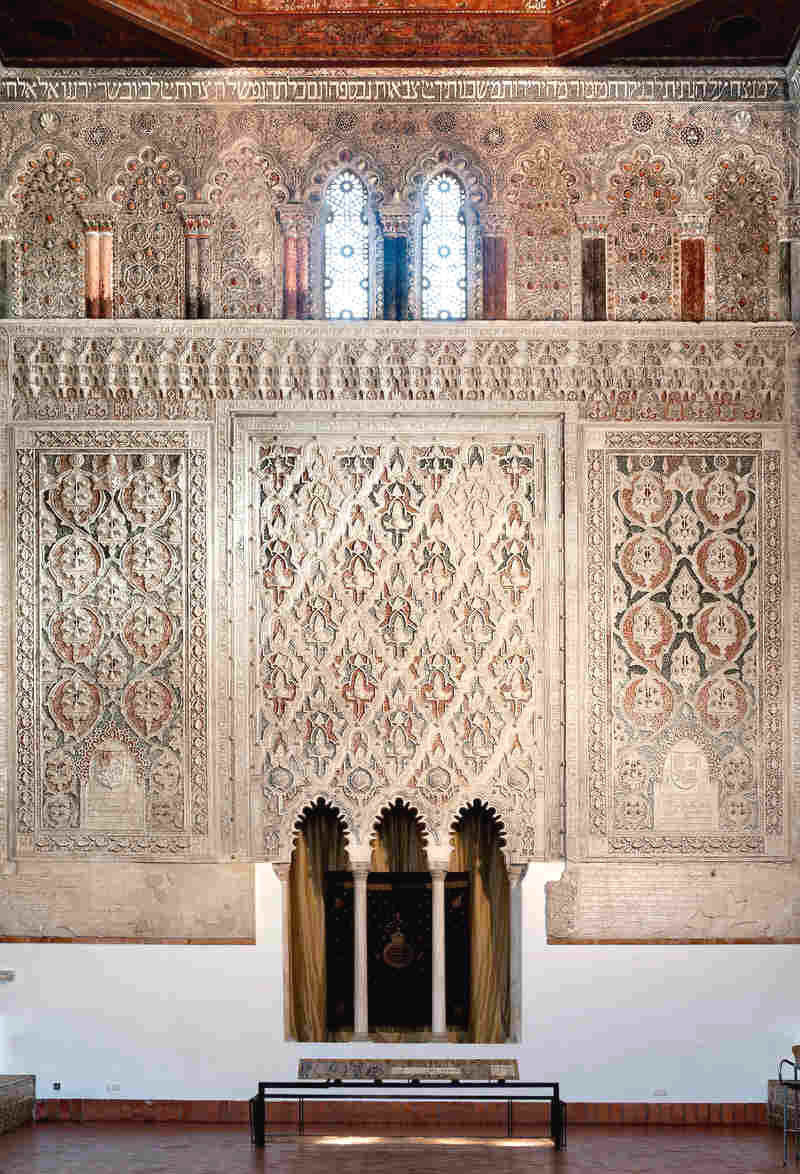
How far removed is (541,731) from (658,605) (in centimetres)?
109

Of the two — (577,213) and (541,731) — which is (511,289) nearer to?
(577,213)

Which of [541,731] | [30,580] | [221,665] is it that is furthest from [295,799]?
[30,580]

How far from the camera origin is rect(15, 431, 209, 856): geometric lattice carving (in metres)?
8.42

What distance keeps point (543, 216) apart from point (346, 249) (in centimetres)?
129

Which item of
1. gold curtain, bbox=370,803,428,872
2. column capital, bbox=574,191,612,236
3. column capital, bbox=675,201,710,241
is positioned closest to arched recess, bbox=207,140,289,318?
column capital, bbox=574,191,612,236

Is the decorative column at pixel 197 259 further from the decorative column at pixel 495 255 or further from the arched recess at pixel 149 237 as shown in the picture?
the decorative column at pixel 495 255

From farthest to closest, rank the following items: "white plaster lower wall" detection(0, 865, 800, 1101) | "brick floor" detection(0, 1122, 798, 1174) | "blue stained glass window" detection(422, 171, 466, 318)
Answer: "blue stained glass window" detection(422, 171, 466, 318)
"white plaster lower wall" detection(0, 865, 800, 1101)
"brick floor" detection(0, 1122, 798, 1174)

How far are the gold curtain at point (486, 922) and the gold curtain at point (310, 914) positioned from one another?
0.80 m

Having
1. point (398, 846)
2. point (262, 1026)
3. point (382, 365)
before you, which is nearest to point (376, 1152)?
point (262, 1026)

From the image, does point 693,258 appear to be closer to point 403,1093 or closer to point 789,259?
point 789,259

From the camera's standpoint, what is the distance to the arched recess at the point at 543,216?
8.63 m

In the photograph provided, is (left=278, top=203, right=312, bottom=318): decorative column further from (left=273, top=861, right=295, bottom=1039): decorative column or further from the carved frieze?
(left=273, top=861, right=295, bottom=1039): decorative column

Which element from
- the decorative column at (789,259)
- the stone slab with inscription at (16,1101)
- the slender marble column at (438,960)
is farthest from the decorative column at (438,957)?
the decorative column at (789,259)

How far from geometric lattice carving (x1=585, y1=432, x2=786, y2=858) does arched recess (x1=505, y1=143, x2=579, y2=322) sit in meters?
1.16
